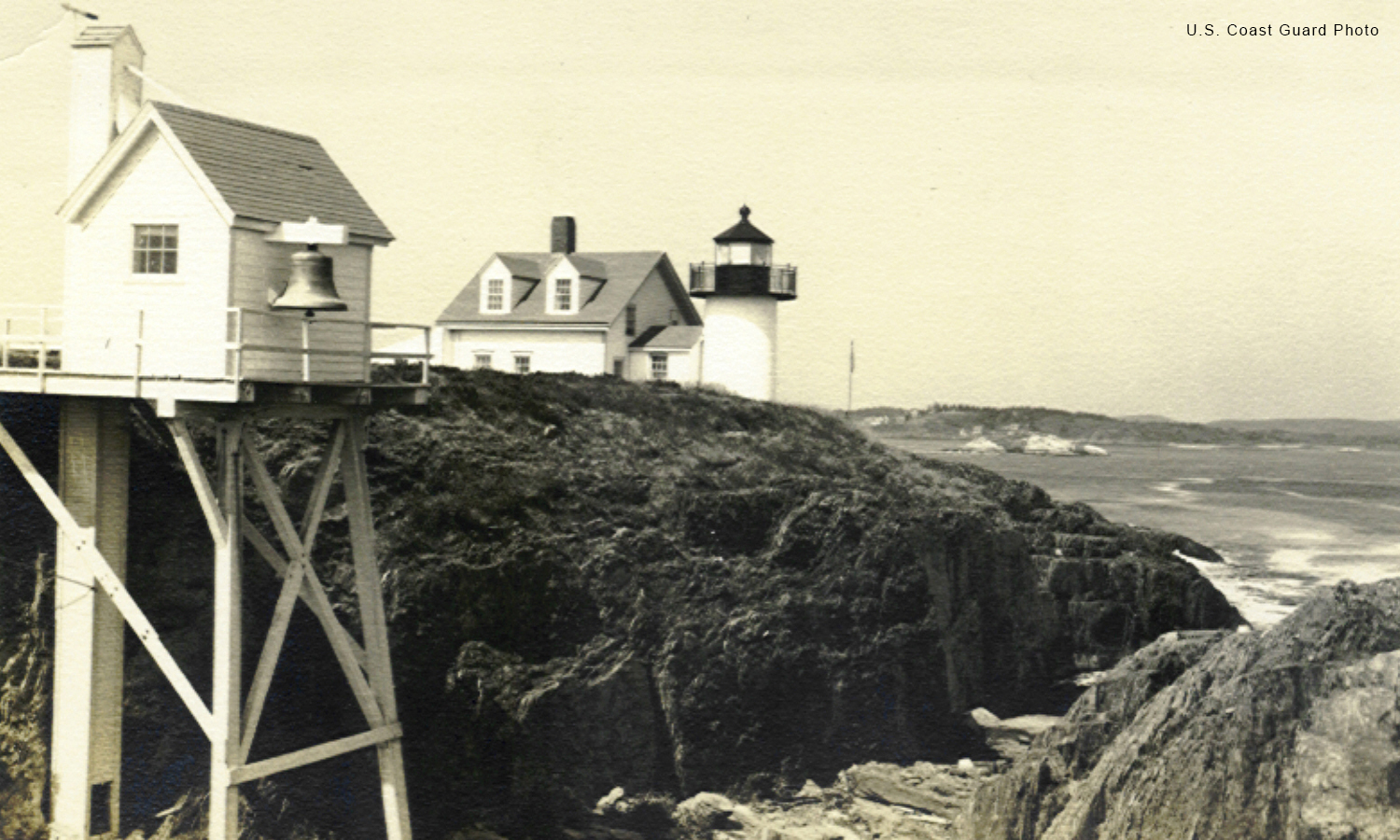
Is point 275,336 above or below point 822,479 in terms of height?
above

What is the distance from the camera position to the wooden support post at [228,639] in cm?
1070

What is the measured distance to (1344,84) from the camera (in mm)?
15773

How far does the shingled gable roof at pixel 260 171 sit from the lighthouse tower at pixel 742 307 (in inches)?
315

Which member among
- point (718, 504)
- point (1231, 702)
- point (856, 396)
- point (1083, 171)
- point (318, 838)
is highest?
point (1083, 171)

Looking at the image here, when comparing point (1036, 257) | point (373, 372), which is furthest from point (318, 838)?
point (1036, 257)

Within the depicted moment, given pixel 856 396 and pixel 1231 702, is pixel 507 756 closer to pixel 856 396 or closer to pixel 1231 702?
pixel 856 396

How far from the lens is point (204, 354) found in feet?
33.5

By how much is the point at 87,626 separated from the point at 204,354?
349 centimetres

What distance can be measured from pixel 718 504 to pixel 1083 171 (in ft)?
20.2

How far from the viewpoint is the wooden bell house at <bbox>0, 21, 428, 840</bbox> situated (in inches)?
404

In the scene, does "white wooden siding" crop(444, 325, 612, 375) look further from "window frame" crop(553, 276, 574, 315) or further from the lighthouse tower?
the lighthouse tower

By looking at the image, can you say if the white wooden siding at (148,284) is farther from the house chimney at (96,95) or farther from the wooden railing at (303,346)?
the house chimney at (96,95)

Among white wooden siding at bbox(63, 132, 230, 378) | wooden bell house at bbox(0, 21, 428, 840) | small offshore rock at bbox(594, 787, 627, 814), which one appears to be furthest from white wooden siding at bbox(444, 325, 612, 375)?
white wooden siding at bbox(63, 132, 230, 378)

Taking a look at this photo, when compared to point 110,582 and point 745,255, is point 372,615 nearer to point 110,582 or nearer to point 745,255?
point 110,582
